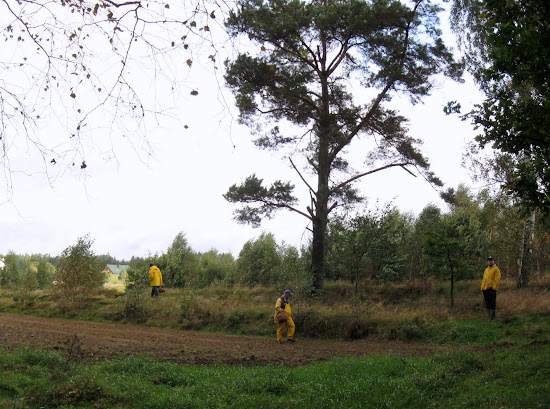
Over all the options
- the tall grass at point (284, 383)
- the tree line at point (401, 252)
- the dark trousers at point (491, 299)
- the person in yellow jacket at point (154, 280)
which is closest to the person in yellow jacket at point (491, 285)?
the dark trousers at point (491, 299)

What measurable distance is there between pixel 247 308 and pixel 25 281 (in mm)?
12284

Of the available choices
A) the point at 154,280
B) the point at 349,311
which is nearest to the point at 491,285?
the point at 349,311

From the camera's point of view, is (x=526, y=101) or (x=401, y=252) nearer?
(x=526, y=101)

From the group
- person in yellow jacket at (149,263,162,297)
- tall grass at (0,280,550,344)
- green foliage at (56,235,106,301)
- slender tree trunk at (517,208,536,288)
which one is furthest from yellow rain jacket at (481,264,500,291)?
green foliage at (56,235,106,301)

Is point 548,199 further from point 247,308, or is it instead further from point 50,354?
point 247,308

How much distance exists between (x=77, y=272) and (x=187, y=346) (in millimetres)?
10658

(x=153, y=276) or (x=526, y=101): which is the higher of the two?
(x=526, y=101)

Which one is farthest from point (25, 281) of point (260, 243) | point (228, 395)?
point (260, 243)

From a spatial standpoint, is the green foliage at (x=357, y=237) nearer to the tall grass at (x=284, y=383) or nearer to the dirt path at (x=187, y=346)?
the dirt path at (x=187, y=346)

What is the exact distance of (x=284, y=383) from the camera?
858 centimetres

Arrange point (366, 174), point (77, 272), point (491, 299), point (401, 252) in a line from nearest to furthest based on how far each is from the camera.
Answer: point (491, 299)
point (77, 272)
point (366, 174)
point (401, 252)

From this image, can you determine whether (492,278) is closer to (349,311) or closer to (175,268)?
(349,311)

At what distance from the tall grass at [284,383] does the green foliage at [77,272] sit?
40.1ft

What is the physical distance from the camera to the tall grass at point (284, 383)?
7.18 m
